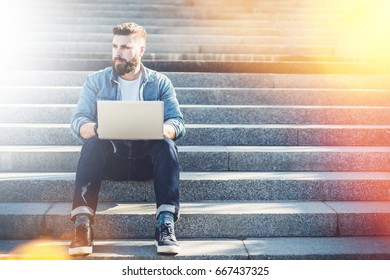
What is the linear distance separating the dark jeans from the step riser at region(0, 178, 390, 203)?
170mm

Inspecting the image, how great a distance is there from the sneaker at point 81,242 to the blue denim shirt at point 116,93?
85 centimetres

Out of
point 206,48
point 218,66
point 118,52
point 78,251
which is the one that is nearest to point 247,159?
point 118,52

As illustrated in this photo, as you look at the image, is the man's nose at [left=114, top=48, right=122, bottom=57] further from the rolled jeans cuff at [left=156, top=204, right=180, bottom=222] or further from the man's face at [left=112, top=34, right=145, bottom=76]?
the rolled jeans cuff at [left=156, top=204, right=180, bottom=222]

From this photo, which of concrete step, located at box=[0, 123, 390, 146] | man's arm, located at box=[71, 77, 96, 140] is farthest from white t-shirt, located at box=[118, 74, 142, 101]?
concrete step, located at box=[0, 123, 390, 146]

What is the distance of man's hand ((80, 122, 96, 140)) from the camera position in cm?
313

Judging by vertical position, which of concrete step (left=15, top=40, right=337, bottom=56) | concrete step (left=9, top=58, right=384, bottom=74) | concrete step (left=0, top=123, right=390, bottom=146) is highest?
concrete step (left=15, top=40, right=337, bottom=56)

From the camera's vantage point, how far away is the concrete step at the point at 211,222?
10.4ft

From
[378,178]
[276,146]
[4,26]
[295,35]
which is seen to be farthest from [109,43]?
[378,178]

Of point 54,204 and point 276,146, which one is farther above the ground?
point 276,146

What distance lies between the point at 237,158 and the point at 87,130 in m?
1.34

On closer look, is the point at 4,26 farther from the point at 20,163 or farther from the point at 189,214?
the point at 189,214

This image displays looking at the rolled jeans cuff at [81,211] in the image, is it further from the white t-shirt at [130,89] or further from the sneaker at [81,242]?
the white t-shirt at [130,89]

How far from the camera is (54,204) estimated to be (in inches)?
134

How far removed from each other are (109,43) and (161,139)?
4.18 meters
